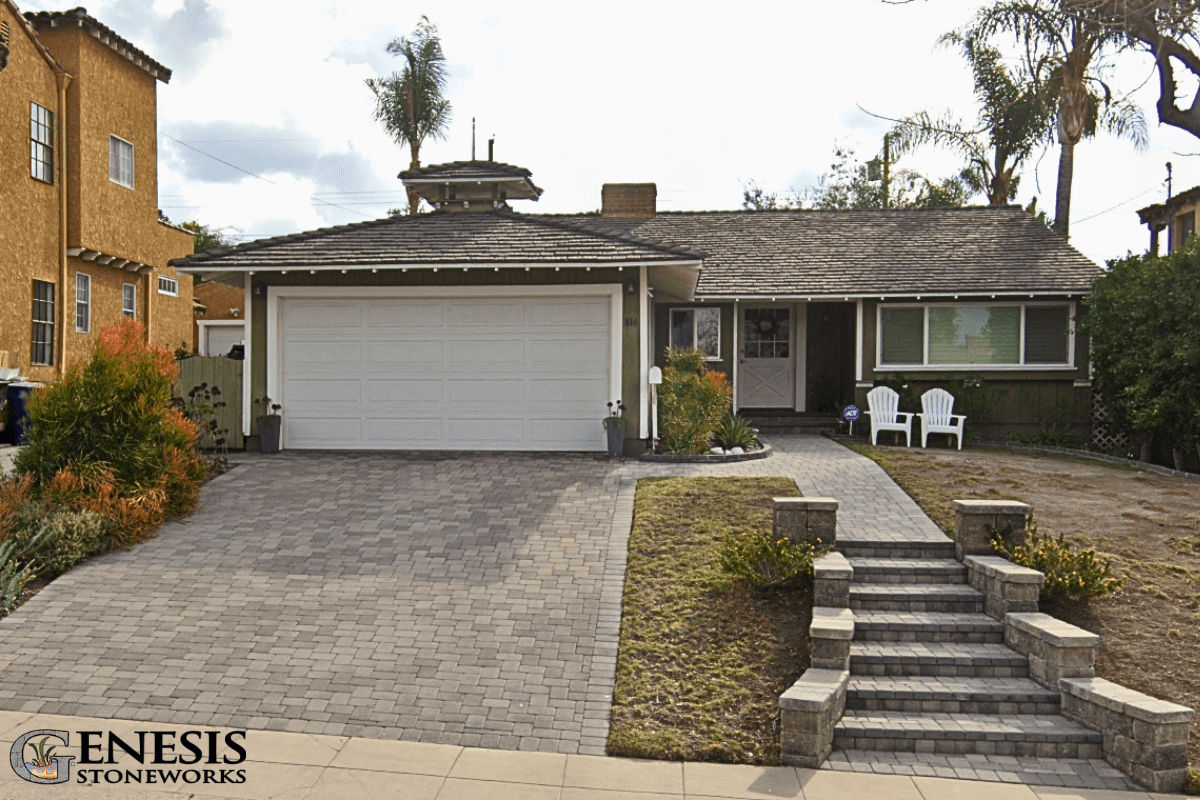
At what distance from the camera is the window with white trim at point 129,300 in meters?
20.8

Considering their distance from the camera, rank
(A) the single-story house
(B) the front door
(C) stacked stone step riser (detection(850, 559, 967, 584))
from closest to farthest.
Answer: (C) stacked stone step riser (detection(850, 559, 967, 584)) → (A) the single-story house → (B) the front door

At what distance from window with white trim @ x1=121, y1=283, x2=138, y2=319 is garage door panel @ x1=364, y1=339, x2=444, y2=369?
10.4 meters

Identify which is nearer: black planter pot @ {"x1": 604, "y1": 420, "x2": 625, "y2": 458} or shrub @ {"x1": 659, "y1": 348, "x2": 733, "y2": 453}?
black planter pot @ {"x1": 604, "y1": 420, "x2": 625, "y2": 458}

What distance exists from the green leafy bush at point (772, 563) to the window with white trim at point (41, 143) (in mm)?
16247

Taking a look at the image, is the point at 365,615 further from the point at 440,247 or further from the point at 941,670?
the point at 440,247

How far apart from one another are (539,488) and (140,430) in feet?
14.3

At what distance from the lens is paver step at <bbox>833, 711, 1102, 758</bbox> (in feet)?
18.5

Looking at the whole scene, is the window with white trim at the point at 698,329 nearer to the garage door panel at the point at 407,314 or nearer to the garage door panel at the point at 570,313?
the garage door panel at the point at 570,313

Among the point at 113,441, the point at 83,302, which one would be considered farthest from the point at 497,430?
the point at 83,302

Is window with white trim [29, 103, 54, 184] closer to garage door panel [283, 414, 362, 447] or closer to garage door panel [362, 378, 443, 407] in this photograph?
garage door panel [283, 414, 362, 447]

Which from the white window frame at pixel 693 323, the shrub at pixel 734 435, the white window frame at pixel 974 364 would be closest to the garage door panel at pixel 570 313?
the shrub at pixel 734 435

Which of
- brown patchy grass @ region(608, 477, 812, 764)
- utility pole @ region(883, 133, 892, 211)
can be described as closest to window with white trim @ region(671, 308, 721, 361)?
brown patchy grass @ region(608, 477, 812, 764)

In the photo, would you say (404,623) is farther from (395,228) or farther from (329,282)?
(395,228)

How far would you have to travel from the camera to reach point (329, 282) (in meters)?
13.5
